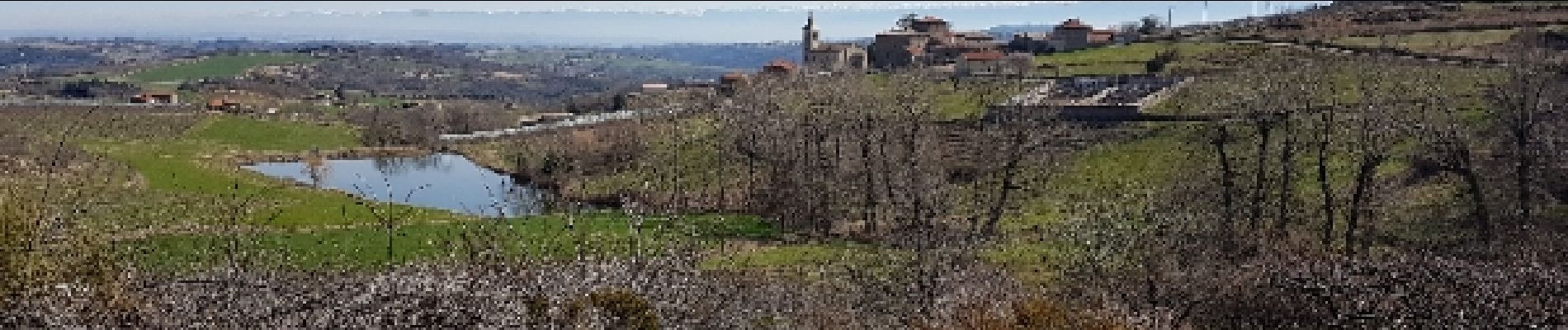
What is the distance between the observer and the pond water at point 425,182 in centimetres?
5859

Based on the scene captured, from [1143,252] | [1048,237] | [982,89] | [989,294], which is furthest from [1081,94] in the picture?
[989,294]

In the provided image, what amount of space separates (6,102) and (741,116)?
3023 inches

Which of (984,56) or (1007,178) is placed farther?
A: (984,56)

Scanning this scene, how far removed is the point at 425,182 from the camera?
70562mm

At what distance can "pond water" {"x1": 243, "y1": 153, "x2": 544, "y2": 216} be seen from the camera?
58594 mm

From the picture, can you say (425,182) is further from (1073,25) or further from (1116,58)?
(1073,25)

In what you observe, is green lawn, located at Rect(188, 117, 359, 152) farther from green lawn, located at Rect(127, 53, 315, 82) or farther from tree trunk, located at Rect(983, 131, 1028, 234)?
green lawn, located at Rect(127, 53, 315, 82)

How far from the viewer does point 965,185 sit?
4928 centimetres

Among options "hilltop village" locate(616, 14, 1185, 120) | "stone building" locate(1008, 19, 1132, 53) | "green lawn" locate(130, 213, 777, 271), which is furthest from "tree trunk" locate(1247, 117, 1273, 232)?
"stone building" locate(1008, 19, 1132, 53)

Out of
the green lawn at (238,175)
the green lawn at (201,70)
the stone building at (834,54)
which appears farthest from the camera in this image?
the green lawn at (201,70)

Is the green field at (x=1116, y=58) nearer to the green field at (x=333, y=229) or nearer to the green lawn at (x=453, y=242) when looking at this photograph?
the green lawn at (x=453, y=242)

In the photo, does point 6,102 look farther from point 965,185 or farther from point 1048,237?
point 1048,237

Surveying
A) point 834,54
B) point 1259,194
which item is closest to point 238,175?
point 1259,194

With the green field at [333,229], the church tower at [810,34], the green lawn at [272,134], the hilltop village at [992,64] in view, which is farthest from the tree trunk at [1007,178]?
the church tower at [810,34]
